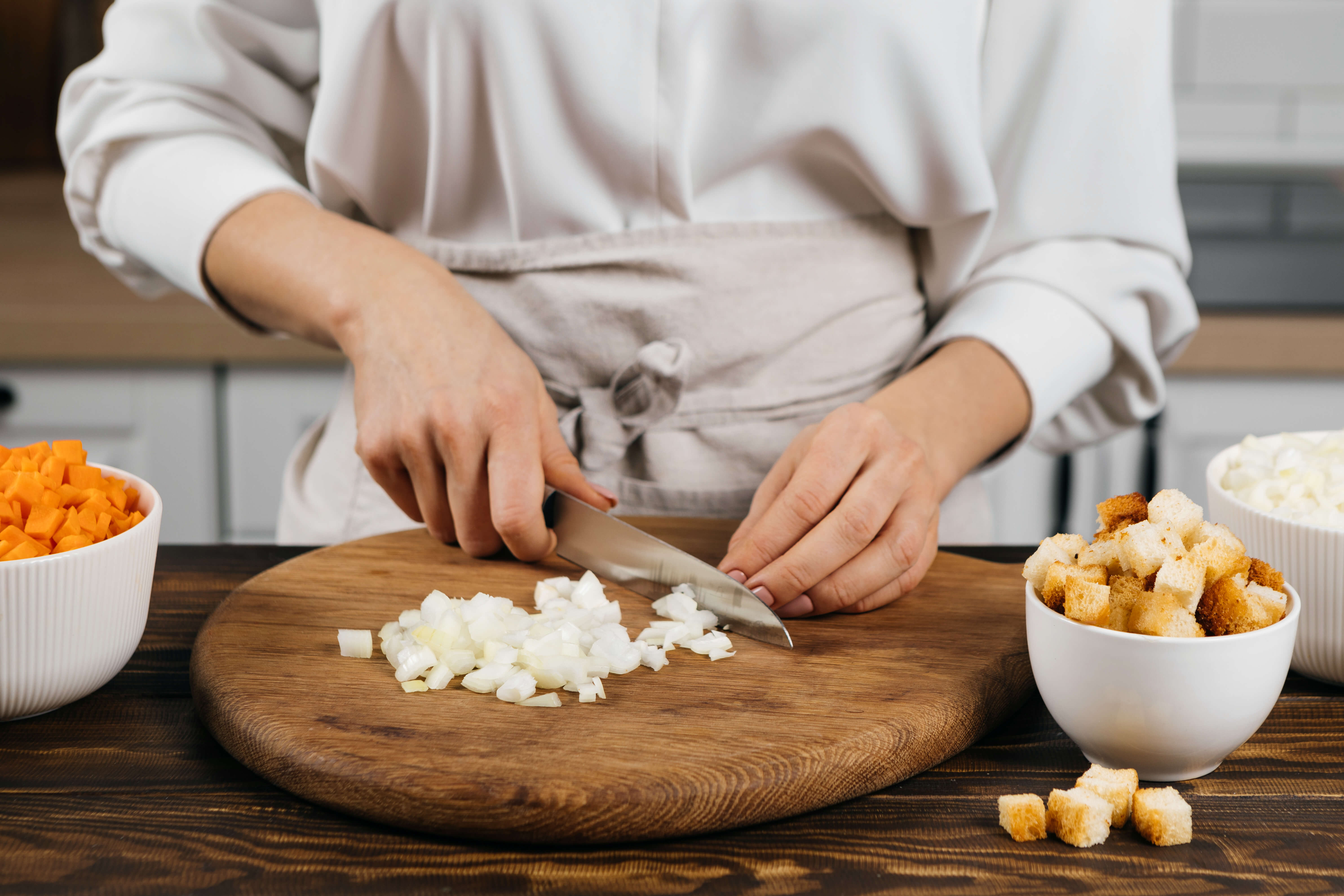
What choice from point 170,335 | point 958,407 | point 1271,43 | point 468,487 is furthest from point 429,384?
point 1271,43

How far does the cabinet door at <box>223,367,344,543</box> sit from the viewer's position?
5.95 feet

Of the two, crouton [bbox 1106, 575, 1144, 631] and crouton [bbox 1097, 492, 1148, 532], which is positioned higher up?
crouton [bbox 1097, 492, 1148, 532]

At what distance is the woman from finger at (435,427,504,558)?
0.20ft

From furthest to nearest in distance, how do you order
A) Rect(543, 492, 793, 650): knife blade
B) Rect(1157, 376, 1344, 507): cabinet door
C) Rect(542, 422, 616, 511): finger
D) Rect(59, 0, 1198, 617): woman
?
Rect(1157, 376, 1344, 507): cabinet door → Rect(59, 0, 1198, 617): woman → Rect(542, 422, 616, 511): finger → Rect(543, 492, 793, 650): knife blade

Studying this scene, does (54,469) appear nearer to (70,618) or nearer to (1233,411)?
(70,618)

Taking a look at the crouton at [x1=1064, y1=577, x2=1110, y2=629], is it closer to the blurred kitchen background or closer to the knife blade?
the knife blade

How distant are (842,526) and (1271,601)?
0.90 feet

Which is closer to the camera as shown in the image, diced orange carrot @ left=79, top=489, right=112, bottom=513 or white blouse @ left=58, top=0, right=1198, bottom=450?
diced orange carrot @ left=79, top=489, right=112, bottom=513

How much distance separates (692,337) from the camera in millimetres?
1016

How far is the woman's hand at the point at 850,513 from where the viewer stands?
0.77 meters

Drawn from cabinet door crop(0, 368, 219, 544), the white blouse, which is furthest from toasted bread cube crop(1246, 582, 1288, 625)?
cabinet door crop(0, 368, 219, 544)

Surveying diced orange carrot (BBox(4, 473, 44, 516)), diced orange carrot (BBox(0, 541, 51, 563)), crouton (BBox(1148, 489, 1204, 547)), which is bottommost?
crouton (BBox(1148, 489, 1204, 547))

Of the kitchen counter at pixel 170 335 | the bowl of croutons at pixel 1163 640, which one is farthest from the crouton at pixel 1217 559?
the kitchen counter at pixel 170 335

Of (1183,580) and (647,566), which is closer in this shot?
(1183,580)
